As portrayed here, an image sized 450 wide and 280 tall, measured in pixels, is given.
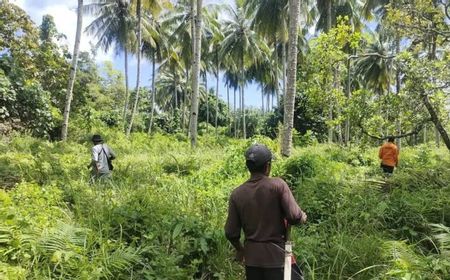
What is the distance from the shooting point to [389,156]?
1077 centimetres

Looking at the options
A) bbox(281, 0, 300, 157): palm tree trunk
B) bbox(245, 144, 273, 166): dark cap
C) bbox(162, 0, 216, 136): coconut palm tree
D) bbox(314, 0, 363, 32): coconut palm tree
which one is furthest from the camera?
bbox(162, 0, 216, 136): coconut palm tree

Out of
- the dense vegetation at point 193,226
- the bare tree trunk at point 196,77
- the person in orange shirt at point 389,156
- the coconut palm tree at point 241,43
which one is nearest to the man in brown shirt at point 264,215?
the dense vegetation at point 193,226

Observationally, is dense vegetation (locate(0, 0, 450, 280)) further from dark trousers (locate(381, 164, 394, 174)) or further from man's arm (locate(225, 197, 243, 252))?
man's arm (locate(225, 197, 243, 252))

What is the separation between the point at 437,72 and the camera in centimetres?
887

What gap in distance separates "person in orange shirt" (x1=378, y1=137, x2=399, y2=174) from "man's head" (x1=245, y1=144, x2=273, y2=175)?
7986 millimetres

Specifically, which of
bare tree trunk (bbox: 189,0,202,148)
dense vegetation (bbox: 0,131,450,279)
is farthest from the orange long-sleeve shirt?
bare tree trunk (bbox: 189,0,202,148)

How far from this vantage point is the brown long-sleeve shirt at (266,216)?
135 inches

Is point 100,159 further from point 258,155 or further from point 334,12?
point 334,12

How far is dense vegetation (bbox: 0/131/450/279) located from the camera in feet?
14.9

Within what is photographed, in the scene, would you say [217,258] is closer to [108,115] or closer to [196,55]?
[196,55]

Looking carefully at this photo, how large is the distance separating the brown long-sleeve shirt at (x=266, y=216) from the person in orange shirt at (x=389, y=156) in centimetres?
800

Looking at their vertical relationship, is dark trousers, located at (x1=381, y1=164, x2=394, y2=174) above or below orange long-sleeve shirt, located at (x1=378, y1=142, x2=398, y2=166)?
below

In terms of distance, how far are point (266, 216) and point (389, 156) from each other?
8159 mm

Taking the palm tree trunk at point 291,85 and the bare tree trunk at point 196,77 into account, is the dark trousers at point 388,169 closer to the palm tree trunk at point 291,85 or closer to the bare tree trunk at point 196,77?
the palm tree trunk at point 291,85
